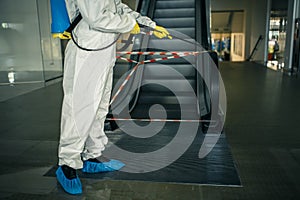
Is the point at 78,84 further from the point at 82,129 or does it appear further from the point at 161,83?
the point at 161,83

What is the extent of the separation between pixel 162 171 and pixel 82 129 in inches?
33.2

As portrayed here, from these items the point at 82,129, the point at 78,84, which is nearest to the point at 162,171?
the point at 82,129

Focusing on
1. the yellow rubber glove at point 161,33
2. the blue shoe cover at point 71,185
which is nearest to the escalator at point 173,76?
the yellow rubber glove at point 161,33

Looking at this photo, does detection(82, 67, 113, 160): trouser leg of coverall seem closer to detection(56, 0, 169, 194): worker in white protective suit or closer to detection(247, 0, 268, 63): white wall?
detection(56, 0, 169, 194): worker in white protective suit

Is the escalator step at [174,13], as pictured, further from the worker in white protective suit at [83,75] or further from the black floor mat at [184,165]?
the worker in white protective suit at [83,75]

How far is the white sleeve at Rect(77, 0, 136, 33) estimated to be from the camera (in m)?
1.75

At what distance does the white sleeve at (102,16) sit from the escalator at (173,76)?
77.7 inches

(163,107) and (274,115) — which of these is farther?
(163,107)

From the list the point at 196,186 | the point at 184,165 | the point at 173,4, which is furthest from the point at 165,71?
the point at 196,186

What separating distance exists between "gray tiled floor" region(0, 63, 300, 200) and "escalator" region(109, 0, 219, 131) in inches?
25.3

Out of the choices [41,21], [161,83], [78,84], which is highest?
[41,21]

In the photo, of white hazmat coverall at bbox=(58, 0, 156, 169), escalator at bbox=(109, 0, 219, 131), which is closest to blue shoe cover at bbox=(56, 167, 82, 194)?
white hazmat coverall at bbox=(58, 0, 156, 169)

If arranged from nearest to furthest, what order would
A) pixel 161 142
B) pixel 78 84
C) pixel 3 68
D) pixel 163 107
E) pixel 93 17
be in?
pixel 93 17, pixel 78 84, pixel 161 142, pixel 163 107, pixel 3 68

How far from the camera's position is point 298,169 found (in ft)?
7.80
